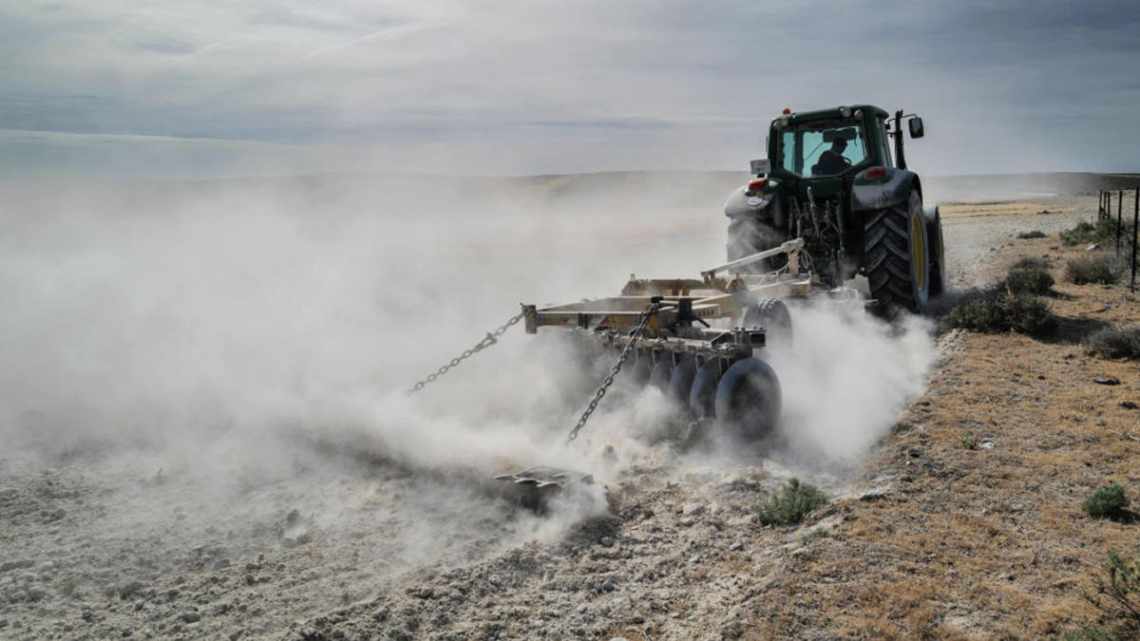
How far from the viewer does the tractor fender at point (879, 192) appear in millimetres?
10055

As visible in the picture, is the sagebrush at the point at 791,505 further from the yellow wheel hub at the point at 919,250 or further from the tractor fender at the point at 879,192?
the yellow wheel hub at the point at 919,250

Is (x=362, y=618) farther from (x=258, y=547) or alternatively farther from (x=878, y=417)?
(x=878, y=417)

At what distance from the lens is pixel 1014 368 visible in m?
8.16

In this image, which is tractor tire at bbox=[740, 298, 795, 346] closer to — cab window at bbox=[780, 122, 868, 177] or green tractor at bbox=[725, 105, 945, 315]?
green tractor at bbox=[725, 105, 945, 315]

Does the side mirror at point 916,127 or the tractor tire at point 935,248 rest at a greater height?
the side mirror at point 916,127

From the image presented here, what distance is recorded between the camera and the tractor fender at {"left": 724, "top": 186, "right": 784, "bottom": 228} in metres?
10.8

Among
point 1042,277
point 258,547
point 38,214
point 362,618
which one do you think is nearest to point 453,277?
point 38,214

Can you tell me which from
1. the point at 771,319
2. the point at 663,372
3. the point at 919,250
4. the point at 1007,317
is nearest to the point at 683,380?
the point at 663,372

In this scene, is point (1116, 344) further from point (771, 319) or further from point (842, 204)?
point (771, 319)

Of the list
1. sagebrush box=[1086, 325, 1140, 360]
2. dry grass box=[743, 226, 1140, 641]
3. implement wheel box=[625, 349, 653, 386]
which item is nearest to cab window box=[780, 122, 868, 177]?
sagebrush box=[1086, 325, 1140, 360]

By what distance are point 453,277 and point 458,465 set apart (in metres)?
9.95

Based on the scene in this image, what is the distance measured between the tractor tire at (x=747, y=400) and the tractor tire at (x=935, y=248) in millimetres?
6849

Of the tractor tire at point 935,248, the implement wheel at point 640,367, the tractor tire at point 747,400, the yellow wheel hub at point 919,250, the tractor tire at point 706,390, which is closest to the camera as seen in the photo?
the tractor tire at point 747,400

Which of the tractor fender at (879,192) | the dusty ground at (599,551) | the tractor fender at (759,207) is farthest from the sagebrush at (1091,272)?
the dusty ground at (599,551)
